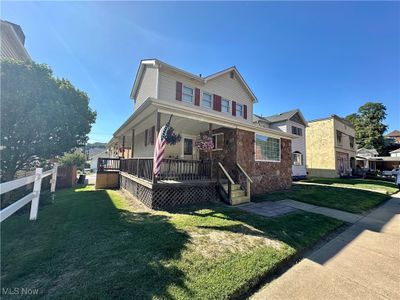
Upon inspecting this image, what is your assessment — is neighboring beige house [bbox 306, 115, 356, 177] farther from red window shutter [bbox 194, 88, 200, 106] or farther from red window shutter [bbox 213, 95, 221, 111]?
red window shutter [bbox 194, 88, 200, 106]

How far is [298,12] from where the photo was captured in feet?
31.2

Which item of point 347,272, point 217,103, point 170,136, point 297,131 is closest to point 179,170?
point 170,136

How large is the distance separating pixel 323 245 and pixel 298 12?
36.9 feet

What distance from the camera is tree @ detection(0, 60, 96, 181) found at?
21.0 feet

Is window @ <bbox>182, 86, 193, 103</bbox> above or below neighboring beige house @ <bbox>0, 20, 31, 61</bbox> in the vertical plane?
below

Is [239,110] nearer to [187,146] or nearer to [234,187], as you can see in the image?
[187,146]

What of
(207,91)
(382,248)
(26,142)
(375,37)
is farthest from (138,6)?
(375,37)

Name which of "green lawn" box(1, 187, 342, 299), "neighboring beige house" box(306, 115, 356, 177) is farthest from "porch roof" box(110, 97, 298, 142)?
"neighboring beige house" box(306, 115, 356, 177)

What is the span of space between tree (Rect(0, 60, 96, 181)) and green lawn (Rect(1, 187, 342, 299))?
3.04m

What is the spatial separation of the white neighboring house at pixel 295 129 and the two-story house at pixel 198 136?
6851mm

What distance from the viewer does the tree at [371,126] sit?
3991cm

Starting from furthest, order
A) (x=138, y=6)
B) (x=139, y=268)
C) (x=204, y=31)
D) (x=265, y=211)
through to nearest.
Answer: (x=204, y=31) → (x=138, y=6) → (x=265, y=211) → (x=139, y=268)

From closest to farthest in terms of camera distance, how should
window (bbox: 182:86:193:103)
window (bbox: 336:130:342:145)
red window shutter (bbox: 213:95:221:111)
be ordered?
window (bbox: 182:86:193:103), red window shutter (bbox: 213:95:221:111), window (bbox: 336:130:342:145)

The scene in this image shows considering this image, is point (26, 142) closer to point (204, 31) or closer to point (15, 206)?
point (15, 206)
